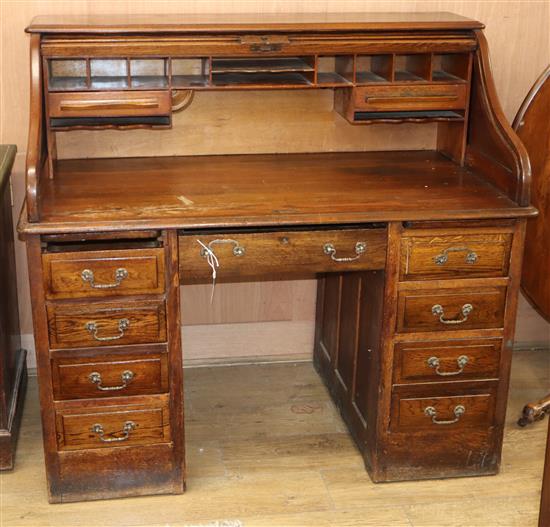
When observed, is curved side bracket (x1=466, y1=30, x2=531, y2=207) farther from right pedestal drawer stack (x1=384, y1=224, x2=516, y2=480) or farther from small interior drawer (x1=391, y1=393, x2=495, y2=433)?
small interior drawer (x1=391, y1=393, x2=495, y2=433)

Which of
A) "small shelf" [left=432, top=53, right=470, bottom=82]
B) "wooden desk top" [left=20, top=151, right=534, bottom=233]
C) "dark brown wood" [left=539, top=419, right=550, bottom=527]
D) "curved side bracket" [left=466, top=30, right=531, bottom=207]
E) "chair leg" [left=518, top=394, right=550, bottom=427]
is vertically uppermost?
"small shelf" [left=432, top=53, right=470, bottom=82]

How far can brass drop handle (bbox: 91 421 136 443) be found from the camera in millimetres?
2781

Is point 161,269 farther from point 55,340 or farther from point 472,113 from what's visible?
point 472,113

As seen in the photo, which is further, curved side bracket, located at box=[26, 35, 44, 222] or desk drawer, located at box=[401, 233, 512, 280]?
desk drawer, located at box=[401, 233, 512, 280]

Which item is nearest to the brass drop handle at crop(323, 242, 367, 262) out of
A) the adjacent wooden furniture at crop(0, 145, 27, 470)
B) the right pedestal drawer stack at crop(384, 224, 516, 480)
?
the right pedestal drawer stack at crop(384, 224, 516, 480)

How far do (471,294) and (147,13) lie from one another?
55.4 inches

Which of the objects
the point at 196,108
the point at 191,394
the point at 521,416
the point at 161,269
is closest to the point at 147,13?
the point at 196,108

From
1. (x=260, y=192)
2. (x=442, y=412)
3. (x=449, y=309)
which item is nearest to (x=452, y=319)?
(x=449, y=309)

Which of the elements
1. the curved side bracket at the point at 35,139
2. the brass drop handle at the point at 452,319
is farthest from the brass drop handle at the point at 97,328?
the brass drop handle at the point at 452,319

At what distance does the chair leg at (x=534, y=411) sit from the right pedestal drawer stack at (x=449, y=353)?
0.84ft

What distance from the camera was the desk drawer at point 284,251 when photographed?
262 centimetres

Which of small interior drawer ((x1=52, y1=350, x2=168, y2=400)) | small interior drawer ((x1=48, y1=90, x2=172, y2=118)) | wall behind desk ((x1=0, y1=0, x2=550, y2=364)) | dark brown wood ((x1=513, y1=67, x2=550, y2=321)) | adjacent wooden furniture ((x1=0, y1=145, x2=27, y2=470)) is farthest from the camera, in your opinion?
dark brown wood ((x1=513, y1=67, x2=550, y2=321))

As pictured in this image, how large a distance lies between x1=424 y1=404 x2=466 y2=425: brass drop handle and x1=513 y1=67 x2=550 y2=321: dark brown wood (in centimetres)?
58

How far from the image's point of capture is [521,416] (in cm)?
334
